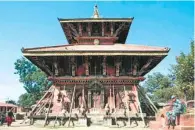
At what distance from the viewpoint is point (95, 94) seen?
21.4 meters

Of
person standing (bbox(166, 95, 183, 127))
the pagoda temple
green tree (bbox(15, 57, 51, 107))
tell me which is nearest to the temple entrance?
the pagoda temple

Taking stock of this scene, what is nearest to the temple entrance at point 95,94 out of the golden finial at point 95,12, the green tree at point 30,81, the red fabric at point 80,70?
the red fabric at point 80,70

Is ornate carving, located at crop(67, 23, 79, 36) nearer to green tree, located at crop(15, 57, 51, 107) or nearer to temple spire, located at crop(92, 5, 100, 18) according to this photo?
temple spire, located at crop(92, 5, 100, 18)

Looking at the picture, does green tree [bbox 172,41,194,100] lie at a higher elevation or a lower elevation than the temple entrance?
higher

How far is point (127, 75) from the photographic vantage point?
71.0 feet

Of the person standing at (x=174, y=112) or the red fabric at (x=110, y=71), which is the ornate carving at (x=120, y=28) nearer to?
the red fabric at (x=110, y=71)

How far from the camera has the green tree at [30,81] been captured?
6650 centimetres

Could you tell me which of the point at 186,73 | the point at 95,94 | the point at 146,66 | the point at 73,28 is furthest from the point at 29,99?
the point at 146,66

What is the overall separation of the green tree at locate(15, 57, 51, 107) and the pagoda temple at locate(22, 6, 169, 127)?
45243 mm

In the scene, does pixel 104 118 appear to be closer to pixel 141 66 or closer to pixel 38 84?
pixel 141 66

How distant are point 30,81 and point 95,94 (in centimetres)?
5001

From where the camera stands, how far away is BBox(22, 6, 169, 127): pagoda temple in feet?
66.3

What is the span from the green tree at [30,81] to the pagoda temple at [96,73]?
148 feet

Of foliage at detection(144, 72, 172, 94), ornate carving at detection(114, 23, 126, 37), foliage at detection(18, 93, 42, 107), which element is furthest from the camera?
foliage at detection(144, 72, 172, 94)
